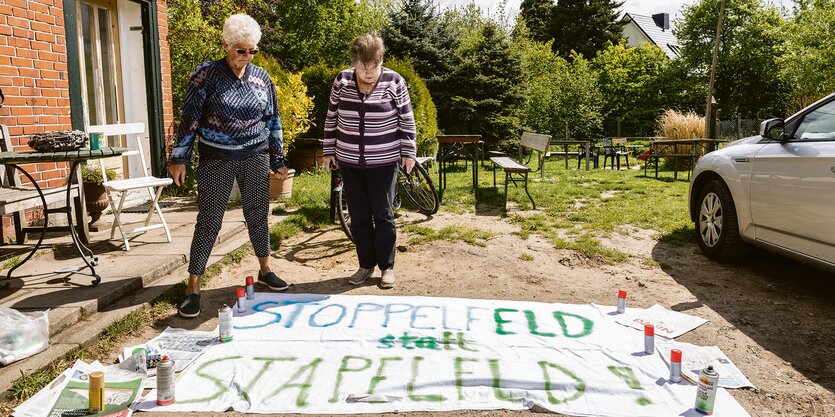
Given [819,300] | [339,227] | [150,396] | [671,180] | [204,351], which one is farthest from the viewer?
[671,180]

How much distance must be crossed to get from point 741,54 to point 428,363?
37989 mm

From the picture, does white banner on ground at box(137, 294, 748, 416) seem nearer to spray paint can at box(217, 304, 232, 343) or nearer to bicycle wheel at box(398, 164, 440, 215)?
spray paint can at box(217, 304, 232, 343)

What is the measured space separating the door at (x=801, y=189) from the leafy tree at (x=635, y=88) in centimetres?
2865

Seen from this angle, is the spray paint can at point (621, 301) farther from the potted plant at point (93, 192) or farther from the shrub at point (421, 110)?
the shrub at point (421, 110)

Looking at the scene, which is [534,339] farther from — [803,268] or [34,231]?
[34,231]

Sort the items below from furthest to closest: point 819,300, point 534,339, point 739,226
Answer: point 739,226
point 819,300
point 534,339

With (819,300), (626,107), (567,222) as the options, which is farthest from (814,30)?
(819,300)

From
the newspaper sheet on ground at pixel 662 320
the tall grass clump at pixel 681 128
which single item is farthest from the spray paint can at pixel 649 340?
the tall grass clump at pixel 681 128

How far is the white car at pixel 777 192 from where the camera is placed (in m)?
4.52

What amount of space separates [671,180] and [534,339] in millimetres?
10046

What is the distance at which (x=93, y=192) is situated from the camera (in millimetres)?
6297

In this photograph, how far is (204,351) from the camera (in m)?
3.69

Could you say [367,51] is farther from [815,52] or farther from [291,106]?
[815,52]

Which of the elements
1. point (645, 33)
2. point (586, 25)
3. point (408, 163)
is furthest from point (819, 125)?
point (645, 33)
